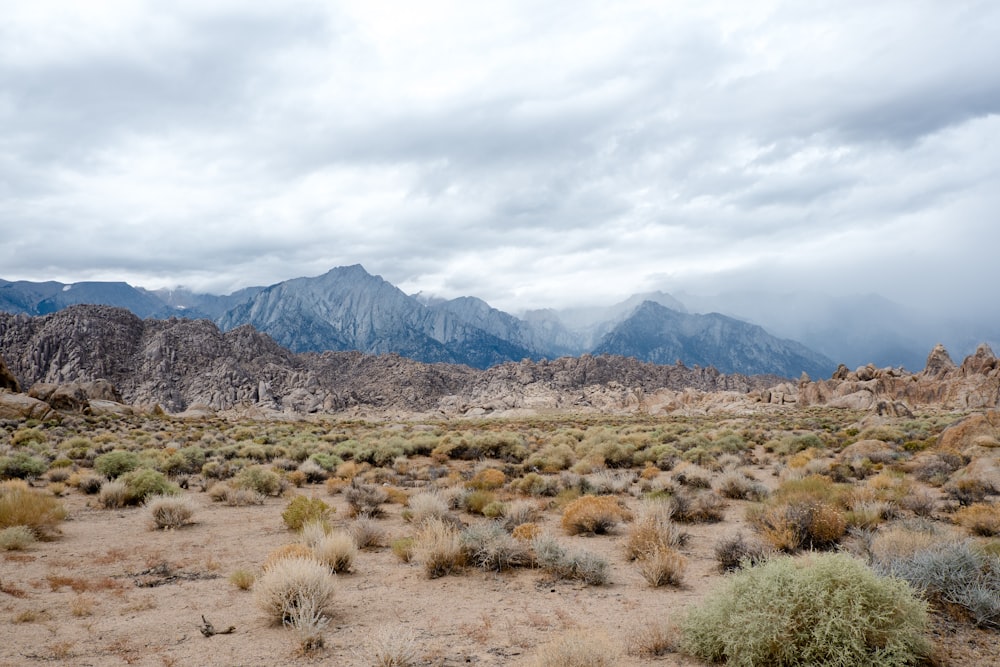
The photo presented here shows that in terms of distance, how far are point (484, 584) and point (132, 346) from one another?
382 feet

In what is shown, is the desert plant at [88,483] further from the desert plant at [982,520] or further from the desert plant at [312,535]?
the desert plant at [982,520]

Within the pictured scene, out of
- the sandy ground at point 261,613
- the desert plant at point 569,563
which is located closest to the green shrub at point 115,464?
the sandy ground at point 261,613

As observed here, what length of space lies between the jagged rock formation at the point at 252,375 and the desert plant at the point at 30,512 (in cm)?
7876

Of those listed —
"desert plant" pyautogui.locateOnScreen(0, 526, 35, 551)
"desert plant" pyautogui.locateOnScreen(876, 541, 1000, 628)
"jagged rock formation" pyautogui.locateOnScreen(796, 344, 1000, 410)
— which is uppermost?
"desert plant" pyautogui.locateOnScreen(876, 541, 1000, 628)

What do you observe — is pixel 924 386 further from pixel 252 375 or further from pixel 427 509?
pixel 252 375

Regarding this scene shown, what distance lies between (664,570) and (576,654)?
347 cm

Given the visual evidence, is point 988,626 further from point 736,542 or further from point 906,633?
point 736,542

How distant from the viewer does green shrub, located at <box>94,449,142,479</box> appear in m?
15.8

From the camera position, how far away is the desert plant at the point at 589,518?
1079 centimetres

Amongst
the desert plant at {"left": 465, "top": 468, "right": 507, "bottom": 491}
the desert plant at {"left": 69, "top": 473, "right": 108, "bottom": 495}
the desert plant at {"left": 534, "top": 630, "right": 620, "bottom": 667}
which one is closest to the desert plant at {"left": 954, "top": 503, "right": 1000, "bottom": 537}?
the desert plant at {"left": 534, "top": 630, "right": 620, "bottom": 667}

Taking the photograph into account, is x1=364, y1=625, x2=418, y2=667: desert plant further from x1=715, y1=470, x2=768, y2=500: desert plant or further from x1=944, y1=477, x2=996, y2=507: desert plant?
x1=944, y1=477, x2=996, y2=507: desert plant

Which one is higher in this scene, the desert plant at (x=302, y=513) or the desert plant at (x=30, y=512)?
the desert plant at (x=30, y=512)

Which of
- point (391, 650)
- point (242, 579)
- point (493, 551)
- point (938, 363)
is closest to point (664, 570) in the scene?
point (493, 551)

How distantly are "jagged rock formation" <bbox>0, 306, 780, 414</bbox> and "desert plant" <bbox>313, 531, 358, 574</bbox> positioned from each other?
80770 millimetres
